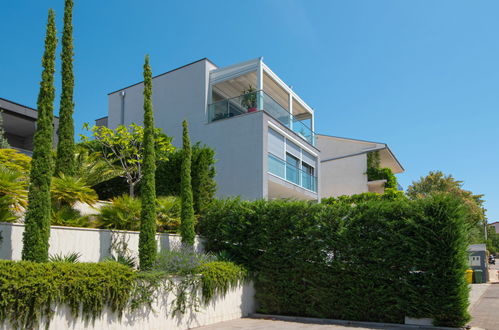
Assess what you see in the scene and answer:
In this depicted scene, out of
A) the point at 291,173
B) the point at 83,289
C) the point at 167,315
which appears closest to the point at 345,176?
the point at 291,173

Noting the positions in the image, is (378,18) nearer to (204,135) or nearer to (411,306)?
(411,306)

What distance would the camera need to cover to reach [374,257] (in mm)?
11531

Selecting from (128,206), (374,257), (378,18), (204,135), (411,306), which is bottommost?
(411,306)

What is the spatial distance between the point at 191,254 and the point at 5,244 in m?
4.51

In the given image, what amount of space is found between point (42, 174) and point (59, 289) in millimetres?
2113

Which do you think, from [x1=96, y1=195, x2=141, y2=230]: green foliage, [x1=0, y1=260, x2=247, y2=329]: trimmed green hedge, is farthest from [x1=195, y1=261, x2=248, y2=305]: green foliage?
[x1=96, y1=195, x2=141, y2=230]: green foliage

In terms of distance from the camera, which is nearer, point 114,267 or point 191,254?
point 114,267

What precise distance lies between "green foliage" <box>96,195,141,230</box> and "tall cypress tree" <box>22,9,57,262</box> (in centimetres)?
320

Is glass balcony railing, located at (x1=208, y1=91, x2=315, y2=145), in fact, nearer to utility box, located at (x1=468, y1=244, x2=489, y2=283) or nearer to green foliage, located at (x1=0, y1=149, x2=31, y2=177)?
green foliage, located at (x1=0, y1=149, x2=31, y2=177)

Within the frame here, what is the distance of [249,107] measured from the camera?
19781mm

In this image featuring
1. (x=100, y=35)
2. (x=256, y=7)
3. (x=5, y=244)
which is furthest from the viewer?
(x=256, y=7)

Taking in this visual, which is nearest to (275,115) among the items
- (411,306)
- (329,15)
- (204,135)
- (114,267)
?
(204,135)

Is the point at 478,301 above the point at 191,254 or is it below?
below

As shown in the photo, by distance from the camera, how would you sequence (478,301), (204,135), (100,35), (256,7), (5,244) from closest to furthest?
(5,244)
(100,35)
(256,7)
(478,301)
(204,135)
